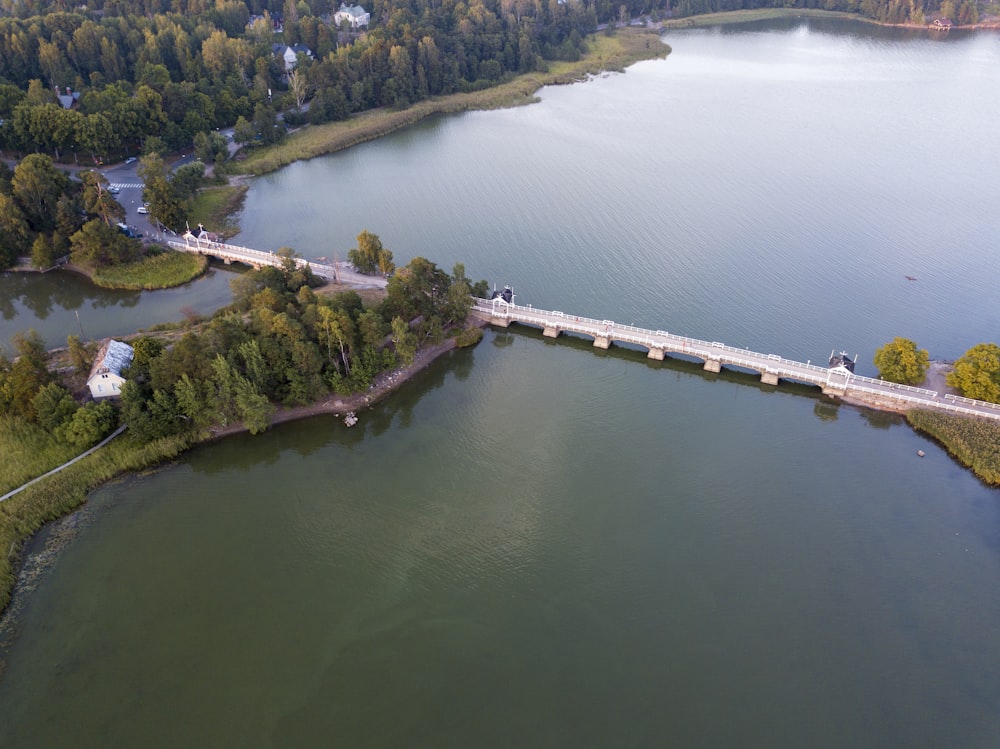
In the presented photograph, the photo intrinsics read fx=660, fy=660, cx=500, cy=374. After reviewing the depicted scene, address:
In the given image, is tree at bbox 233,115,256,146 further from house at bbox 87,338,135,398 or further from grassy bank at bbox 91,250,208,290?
house at bbox 87,338,135,398

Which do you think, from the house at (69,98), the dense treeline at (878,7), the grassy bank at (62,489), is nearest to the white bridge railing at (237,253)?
the grassy bank at (62,489)

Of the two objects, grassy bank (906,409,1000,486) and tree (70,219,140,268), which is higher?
tree (70,219,140,268)

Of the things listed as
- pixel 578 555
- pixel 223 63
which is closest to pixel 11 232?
pixel 223 63

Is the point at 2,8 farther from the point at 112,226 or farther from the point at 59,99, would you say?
the point at 112,226

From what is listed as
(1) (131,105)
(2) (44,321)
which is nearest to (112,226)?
(2) (44,321)

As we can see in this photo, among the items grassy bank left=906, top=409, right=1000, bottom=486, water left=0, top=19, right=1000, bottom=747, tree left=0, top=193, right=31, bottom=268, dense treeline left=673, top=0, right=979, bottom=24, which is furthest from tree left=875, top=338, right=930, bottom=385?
dense treeline left=673, top=0, right=979, bottom=24

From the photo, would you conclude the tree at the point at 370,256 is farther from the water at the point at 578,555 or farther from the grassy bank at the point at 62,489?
the grassy bank at the point at 62,489
